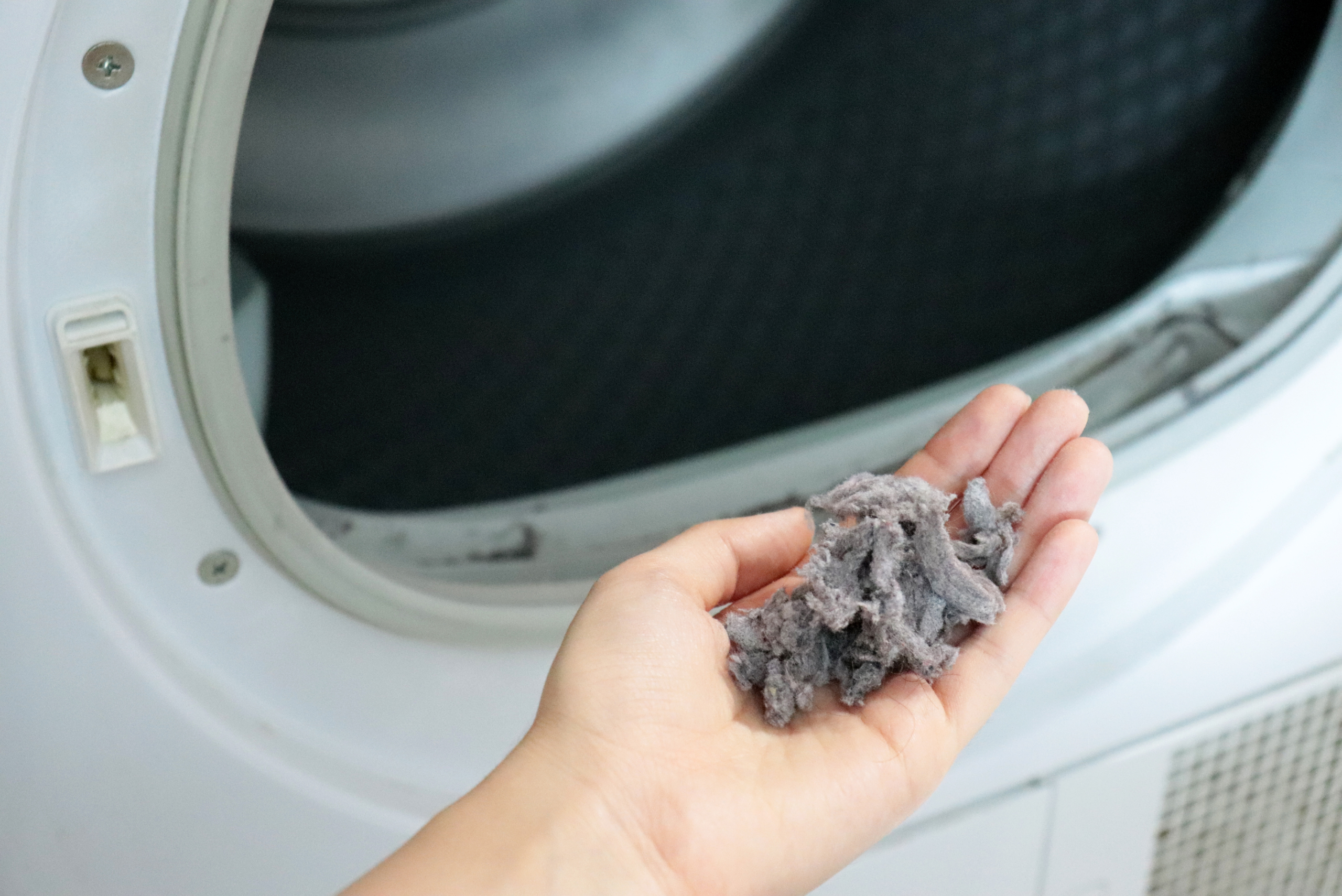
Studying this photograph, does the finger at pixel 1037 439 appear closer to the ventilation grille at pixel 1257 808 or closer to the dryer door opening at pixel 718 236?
the dryer door opening at pixel 718 236

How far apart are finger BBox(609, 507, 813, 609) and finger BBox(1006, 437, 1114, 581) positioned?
0.13 meters

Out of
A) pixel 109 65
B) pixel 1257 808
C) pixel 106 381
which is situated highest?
pixel 109 65

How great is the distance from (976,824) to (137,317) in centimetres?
64

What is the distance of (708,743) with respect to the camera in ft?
1.84

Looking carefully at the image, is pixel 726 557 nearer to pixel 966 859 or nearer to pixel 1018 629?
pixel 1018 629

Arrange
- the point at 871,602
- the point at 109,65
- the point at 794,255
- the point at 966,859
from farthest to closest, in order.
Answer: the point at 794,255, the point at 966,859, the point at 871,602, the point at 109,65

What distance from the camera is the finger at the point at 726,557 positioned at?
1.92 feet

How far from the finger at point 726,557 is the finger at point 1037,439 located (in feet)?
0.41

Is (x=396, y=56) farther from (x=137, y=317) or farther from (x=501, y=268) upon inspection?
(x=137, y=317)

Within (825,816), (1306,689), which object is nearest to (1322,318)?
(1306,689)

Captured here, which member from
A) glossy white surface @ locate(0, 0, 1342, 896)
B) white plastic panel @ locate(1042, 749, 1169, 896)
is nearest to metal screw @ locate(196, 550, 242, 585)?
glossy white surface @ locate(0, 0, 1342, 896)

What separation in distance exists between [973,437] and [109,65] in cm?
50

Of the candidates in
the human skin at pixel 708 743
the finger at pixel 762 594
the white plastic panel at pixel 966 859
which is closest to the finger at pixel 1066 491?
the human skin at pixel 708 743

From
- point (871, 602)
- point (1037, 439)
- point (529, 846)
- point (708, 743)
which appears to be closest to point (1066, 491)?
point (1037, 439)
